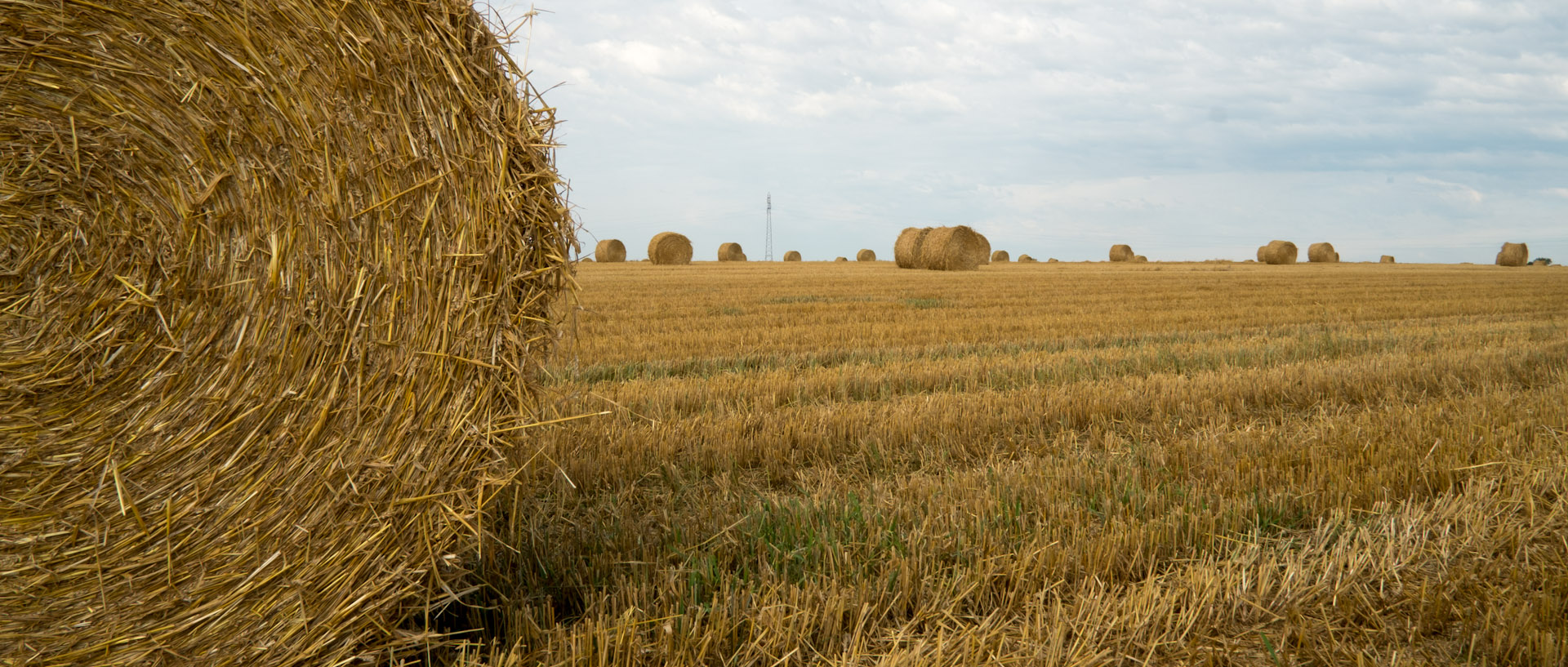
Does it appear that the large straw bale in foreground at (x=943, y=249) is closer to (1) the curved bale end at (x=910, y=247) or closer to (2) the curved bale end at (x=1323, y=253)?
(1) the curved bale end at (x=910, y=247)

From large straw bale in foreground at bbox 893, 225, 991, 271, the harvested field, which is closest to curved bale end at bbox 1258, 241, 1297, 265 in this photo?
large straw bale in foreground at bbox 893, 225, 991, 271

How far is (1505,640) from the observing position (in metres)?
2.45

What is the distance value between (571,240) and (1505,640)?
9.13ft

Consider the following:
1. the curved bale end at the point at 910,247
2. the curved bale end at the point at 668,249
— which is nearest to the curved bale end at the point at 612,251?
the curved bale end at the point at 668,249

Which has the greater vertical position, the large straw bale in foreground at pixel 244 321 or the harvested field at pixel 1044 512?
the large straw bale in foreground at pixel 244 321

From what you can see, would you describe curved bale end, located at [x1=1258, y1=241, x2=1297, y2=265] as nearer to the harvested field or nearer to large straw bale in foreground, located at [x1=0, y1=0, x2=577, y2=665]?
the harvested field

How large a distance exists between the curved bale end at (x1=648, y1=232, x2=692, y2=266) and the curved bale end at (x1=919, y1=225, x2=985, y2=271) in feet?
27.1

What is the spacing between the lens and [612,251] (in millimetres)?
31281

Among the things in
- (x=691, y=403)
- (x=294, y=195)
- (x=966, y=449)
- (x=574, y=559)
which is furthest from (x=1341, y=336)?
(x=294, y=195)

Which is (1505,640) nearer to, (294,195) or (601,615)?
(601,615)

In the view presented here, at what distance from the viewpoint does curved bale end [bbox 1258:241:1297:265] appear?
37.2 meters

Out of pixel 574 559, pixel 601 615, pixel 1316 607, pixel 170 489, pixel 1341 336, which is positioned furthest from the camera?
pixel 1341 336

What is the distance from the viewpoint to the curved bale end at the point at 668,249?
95.4 ft

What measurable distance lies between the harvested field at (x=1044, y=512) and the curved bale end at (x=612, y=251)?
962 inches
